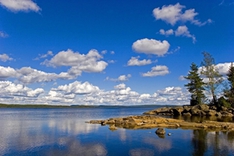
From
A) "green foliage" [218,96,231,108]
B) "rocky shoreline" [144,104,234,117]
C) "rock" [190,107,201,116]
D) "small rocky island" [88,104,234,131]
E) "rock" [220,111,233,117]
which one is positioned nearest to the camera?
"small rocky island" [88,104,234,131]

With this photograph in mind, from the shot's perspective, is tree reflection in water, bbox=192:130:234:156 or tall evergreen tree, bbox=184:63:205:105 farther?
tall evergreen tree, bbox=184:63:205:105

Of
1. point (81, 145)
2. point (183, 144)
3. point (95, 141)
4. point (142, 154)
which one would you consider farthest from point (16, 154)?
point (183, 144)

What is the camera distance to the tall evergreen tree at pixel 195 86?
328ft


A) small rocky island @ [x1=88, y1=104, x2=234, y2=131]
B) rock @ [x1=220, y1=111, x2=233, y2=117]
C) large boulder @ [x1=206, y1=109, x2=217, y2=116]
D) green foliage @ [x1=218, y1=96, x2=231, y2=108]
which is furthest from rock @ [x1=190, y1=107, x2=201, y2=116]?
green foliage @ [x1=218, y1=96, x2=231, y2=108]

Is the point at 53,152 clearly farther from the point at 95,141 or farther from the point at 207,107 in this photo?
the point at 207,107

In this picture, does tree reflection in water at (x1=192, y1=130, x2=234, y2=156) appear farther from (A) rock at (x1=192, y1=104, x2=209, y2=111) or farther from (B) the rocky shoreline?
(A) rock at (x1=192, y1=104, x2=209, y2=111)

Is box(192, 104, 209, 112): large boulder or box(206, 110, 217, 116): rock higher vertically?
box(192, 104, 209, 112): large boulder

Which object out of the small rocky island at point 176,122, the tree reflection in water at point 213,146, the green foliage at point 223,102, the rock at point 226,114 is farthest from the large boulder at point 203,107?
the tree reflection in water at point 213,146

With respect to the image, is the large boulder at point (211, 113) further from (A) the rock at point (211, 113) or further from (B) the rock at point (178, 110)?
(B) the rock at point (178, 110)

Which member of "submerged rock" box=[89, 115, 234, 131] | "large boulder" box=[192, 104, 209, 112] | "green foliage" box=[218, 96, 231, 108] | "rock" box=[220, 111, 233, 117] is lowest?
"submerged rock" box=[89, 115, 234, 131]

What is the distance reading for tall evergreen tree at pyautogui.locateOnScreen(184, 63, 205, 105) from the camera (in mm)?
100062

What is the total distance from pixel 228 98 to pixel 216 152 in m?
66.7

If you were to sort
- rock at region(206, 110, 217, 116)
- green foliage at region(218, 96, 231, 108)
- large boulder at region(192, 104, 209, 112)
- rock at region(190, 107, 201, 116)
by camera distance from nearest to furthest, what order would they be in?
rock at region(206, 110, 217, 116), green foliage at region(218, 96, 231, 108), large boulder at region(192, 104, 209, 112), rock at region(190, 107, 201, 116)

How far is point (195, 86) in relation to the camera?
10131cm
